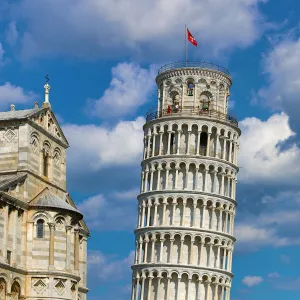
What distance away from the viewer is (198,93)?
4673 inches

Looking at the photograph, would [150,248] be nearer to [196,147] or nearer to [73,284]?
[196,147]

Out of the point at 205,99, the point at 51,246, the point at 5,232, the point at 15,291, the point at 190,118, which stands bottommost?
the point at 15,291

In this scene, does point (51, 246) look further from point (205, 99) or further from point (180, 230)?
point (205, 99)

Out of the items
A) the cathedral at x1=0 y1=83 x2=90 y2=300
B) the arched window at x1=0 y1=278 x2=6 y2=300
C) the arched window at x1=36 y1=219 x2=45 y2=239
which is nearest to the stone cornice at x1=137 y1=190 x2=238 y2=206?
the cathedral at x1=0 y1=83 x2=90 y2=300

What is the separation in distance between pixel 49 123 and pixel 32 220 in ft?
32.0

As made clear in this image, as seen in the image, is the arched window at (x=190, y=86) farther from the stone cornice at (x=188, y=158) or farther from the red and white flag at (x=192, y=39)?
the stone cornice at (x=188, y=158)

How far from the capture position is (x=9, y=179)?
67.2 m

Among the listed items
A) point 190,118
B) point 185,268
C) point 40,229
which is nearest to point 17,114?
point 40,229

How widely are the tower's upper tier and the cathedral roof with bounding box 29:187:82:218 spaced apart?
1931 inches

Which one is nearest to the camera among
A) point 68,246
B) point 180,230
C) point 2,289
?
point 2,289

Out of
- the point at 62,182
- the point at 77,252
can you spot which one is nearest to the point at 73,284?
the point at 77,252

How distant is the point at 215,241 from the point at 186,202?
623 centimetres

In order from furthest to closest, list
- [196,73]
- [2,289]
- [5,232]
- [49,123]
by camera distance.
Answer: [196,73] < [49,123] < [5,232] < [2,289]

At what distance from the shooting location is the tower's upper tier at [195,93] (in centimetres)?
11832
